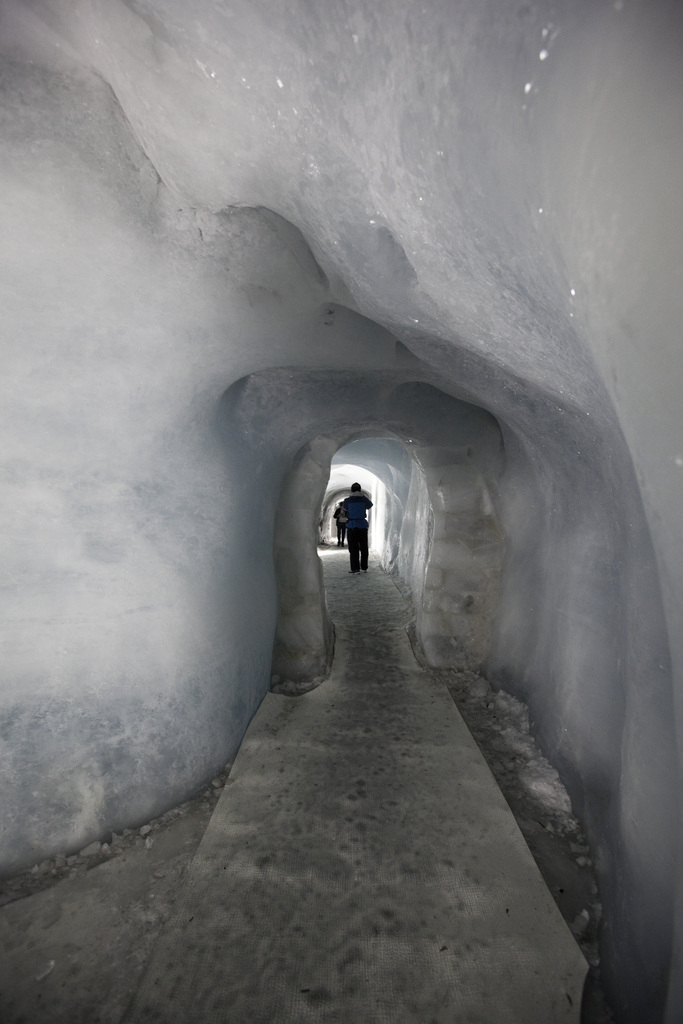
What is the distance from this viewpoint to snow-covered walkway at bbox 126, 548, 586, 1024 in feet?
6.05

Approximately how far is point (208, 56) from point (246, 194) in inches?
22.6

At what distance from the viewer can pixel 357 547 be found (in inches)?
362

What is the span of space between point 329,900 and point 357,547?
277 inches

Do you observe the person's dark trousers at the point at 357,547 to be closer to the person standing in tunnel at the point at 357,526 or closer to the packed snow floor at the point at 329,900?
the person standing in tunnel at the point at 357,526

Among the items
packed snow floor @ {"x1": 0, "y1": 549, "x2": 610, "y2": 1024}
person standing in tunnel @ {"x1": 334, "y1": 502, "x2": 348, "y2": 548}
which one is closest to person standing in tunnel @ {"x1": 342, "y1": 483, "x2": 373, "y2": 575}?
person standing in tunnel @ {"x1": 334, "y1": 502, "x2": 348, "y2": 548}

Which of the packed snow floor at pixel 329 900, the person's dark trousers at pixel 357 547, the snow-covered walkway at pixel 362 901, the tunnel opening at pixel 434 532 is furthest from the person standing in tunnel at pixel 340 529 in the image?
the packed snow floor at pixel 329 900

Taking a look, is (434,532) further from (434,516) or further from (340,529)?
(340,529)

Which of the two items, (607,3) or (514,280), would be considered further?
(514,280)

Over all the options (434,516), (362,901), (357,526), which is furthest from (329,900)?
(357,526)

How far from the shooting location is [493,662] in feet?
14.1

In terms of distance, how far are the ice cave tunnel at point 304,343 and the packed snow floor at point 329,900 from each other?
0.75 ft

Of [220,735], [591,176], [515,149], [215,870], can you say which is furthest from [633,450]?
[220,735]

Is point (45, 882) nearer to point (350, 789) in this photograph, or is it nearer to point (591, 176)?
point (350, 789)

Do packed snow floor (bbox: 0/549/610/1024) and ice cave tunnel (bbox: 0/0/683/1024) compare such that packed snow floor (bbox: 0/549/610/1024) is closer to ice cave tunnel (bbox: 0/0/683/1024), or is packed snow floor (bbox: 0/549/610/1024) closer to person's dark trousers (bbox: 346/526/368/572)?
ice cave tunnel (bbox: 0/0/683/1024)
